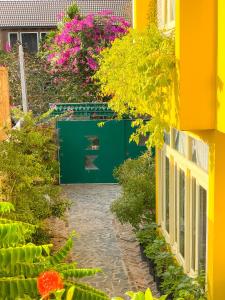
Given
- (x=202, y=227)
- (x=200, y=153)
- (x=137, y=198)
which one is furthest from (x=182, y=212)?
(x=137, y=198)

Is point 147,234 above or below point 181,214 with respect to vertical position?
below

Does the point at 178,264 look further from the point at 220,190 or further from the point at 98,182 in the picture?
the point at 98,182

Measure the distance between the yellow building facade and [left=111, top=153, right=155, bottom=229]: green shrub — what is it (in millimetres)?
2073

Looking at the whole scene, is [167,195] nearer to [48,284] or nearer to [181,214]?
[181,214]

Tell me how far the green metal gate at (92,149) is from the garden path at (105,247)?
1.46 metres

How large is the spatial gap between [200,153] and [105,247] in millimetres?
5267

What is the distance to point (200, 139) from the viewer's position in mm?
6957

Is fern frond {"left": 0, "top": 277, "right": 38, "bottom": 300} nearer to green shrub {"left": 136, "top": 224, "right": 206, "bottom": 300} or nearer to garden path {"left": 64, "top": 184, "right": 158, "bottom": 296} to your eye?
green shrub {"left": 136, "top": 224, "right": 206, "bottom": 300}

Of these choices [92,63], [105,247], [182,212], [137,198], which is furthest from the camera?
[92,63]

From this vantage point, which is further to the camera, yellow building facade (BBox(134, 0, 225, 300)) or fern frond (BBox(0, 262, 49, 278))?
yellow building facade (BBox(134, 0, 225, 300))

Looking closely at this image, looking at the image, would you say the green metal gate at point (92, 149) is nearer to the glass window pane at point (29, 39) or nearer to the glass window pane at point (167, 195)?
the glass window pane at point (167, 195)

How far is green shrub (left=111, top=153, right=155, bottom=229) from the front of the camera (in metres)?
11.2

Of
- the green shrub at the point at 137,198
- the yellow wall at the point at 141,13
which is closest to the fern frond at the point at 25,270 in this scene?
the yellow wall at the point at 141,13

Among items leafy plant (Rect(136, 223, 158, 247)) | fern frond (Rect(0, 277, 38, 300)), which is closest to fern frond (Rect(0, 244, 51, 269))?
fern frond (Rect(0, 277, 38, 300))
